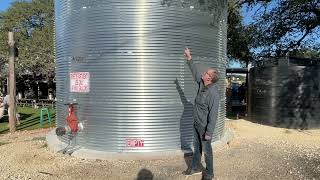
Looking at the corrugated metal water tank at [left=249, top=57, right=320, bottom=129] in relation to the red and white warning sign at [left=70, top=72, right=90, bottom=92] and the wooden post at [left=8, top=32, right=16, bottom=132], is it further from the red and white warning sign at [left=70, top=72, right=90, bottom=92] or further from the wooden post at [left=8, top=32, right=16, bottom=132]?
the wooden post at [left=8, top=32, right=16, bottom=132]

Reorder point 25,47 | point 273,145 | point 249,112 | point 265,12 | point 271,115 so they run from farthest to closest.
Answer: point 25,47, point 265,12, point 249,112, point 271,115, point 273,145

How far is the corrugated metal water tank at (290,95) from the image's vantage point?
15.9 m

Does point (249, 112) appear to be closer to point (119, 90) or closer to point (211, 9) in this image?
point (211, 9)

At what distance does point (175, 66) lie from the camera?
32.7 feet

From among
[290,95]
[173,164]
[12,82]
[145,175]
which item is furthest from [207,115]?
[12,82]

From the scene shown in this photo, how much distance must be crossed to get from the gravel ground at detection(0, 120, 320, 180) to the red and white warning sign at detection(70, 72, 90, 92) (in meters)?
1.43

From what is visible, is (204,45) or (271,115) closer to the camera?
(204,45)

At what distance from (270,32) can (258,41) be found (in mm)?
629

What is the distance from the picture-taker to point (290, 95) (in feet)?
52.8

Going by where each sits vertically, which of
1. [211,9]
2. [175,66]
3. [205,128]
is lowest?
[205,128]

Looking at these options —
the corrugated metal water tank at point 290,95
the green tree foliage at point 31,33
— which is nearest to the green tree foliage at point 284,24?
the corrugated metal water tank at point 290,95

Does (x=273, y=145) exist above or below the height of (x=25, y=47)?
below

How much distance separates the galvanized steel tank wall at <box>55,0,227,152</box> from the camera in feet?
32.0

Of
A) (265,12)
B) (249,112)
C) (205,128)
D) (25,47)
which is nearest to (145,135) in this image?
(205,128)
